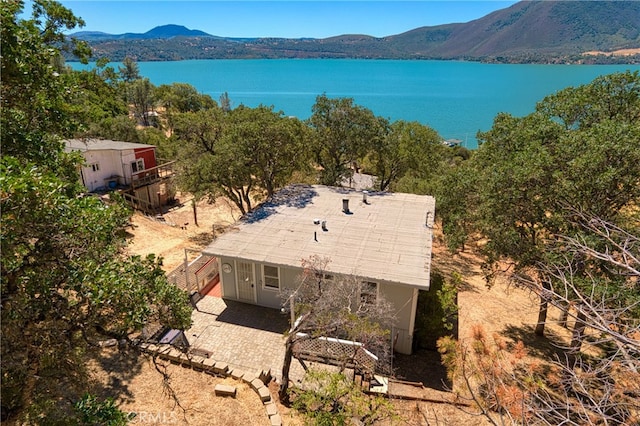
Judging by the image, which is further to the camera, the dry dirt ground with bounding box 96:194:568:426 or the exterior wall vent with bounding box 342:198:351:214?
the exterior wall vent with bounding box 342:198:351:214

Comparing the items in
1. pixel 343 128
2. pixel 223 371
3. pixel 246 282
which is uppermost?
pixel 343 128

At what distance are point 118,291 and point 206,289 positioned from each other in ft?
34.9

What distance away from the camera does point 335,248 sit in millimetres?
13359

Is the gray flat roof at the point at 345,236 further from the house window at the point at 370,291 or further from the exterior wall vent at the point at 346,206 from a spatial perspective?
the house window at the point at 370,291

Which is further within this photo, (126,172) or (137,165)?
(137,165)

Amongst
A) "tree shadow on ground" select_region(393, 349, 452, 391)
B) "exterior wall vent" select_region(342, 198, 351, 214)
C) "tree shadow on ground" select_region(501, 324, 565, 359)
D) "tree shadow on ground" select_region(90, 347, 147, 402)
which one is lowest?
"tree shadow on ground" select_region(501, 324, 565, 359)

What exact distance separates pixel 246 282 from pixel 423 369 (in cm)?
706

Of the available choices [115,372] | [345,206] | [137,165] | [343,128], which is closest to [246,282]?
[115,372]

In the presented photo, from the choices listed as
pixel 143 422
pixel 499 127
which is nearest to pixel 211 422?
pixel 143 422

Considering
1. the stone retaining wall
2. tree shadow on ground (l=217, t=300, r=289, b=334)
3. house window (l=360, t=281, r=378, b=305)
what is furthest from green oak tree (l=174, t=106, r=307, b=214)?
the stone retaining wall

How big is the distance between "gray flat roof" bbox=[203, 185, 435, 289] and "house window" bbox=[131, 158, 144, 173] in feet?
53.2

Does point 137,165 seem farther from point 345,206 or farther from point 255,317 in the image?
point 255,317

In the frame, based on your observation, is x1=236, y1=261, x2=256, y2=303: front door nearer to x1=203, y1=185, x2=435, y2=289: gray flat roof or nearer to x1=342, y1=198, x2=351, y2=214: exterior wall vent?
x1=203, y1=185, x2=435, y2=289: gray flat roof

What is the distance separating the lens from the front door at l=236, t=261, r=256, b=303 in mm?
14078
